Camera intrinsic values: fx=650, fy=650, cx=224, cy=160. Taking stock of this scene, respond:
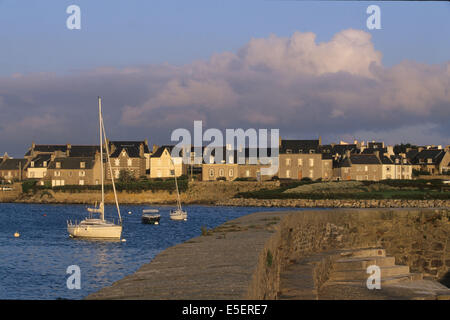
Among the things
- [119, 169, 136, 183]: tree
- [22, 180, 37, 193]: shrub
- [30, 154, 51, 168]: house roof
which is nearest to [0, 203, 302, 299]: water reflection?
[119, 169, 136, 183]: tree

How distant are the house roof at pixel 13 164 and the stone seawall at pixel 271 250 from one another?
439 ft

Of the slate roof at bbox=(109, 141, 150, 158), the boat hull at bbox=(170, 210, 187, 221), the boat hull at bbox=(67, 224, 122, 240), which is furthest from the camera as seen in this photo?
the slate roof at bbox=(109, 141, 150, 158)

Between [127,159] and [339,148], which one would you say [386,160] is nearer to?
[339,148]

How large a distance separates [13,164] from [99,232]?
104597mm

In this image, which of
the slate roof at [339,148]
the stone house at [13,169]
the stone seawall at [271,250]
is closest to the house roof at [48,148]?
the stone house at [13,169]

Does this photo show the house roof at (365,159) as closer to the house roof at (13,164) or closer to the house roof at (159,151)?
the house roof at (159,151)

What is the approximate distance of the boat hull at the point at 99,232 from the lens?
47.2 m

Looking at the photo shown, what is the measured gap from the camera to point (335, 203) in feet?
307

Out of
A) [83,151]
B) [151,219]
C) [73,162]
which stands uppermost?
[83,151]

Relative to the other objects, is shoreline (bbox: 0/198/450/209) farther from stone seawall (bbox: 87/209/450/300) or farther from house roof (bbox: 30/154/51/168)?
stone seawall (bbox: 87/209/450/300)

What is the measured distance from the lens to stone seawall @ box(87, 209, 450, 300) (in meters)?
7.85

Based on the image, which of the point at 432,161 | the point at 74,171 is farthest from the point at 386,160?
the point at 74,171

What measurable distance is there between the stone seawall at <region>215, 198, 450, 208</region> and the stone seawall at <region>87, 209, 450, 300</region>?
6874 cm
